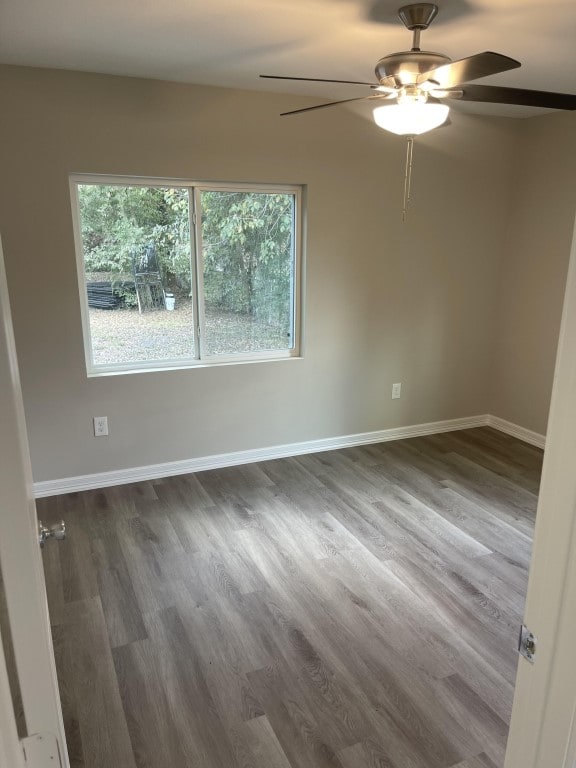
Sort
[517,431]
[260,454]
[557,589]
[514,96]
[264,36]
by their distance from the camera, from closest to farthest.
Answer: [557,589] < [514,96] < [264,36] < [260,454] < [517,431]

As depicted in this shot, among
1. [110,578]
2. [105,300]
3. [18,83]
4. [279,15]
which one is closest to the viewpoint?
[279,15]

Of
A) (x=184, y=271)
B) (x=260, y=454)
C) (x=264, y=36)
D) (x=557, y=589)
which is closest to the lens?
(x=557, y=589)

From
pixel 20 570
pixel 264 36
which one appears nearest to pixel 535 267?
pixel 264 36

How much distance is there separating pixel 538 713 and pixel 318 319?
10.5ft

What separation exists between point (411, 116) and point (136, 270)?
200 centimetres

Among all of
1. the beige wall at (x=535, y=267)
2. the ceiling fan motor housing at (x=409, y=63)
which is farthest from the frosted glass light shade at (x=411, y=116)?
the beige wall at (x=535, y=267)

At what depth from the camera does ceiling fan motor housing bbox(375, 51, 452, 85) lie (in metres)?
1.96

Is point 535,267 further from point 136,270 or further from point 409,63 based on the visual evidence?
point 136,270

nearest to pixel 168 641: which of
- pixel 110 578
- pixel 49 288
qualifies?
pixel 110 578

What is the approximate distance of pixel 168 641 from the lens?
2.25m

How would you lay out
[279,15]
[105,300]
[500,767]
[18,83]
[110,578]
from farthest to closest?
[105,300]
[18,83]
[110,578]
[279,15]
[500,767]

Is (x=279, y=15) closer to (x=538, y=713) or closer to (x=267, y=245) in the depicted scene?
(x=267, y=245)

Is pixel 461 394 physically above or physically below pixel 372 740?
above

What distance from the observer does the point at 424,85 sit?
2.08 meters
